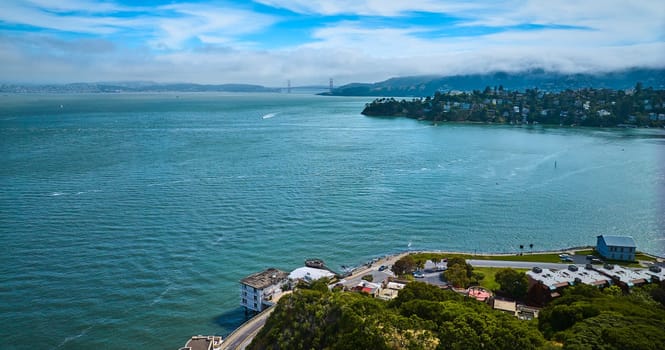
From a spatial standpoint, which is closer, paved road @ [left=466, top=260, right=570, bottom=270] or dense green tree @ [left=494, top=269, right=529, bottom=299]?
dense green tree @ [left=494, top=269, right=529, bottom=299]

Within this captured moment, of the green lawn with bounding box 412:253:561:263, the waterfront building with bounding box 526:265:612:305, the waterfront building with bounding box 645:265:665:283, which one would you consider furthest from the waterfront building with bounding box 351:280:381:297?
the waterfront building with bounding box 645:265:665:283

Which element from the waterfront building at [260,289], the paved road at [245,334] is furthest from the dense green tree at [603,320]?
the waterfront building at [260,289]

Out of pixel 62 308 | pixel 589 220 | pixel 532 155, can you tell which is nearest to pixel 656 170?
pixel 532 155

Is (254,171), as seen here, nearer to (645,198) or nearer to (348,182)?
(348,182)

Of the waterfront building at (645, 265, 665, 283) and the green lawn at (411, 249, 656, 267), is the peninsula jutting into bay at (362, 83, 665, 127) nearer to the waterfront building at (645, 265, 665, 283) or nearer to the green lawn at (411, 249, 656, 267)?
the green lawn at (411, 249, 656, 267)

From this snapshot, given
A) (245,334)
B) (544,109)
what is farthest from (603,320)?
(544,109)

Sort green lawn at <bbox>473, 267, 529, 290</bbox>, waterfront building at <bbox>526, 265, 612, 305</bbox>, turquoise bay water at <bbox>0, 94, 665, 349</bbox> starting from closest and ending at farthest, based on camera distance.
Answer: waterfront building at <bbox>526, 265, 612, 305</bbox>
turquoise bay water at <bbox>0, 94, 665, 349</bbox>
green lawn at <bbox>473, 267, 529, 290</bbox>

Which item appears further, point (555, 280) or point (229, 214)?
point (229, 214)

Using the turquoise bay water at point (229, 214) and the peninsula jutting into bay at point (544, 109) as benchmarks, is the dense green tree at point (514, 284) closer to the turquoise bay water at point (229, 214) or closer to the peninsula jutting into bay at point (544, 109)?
the turquoise bay water at point (229, 214)

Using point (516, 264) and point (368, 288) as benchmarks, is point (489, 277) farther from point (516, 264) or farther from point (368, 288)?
point (368, 288)
